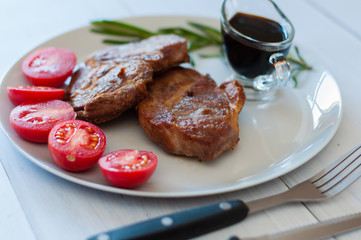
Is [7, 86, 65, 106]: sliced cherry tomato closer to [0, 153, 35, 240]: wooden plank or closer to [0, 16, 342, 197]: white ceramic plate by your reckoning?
[0, 16, 342, 197]: white ceramic plate

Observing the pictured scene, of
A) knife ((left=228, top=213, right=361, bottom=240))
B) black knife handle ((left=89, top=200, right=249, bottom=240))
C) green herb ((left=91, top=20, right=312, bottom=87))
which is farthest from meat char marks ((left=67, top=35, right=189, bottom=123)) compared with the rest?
knife ((left=228, top=213, right=361, bottom=240))

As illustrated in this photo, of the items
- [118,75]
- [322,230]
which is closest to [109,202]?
[118,75]

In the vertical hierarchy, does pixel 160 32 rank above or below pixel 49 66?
below

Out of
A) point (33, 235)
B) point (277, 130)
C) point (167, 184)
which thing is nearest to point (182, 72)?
point (277, 130)

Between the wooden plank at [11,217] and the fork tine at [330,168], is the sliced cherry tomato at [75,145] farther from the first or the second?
the fork tine at [330,168]

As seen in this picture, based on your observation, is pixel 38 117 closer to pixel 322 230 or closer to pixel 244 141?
pixel 244 141

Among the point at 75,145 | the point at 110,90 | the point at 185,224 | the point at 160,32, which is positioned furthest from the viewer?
the point at 160,32
